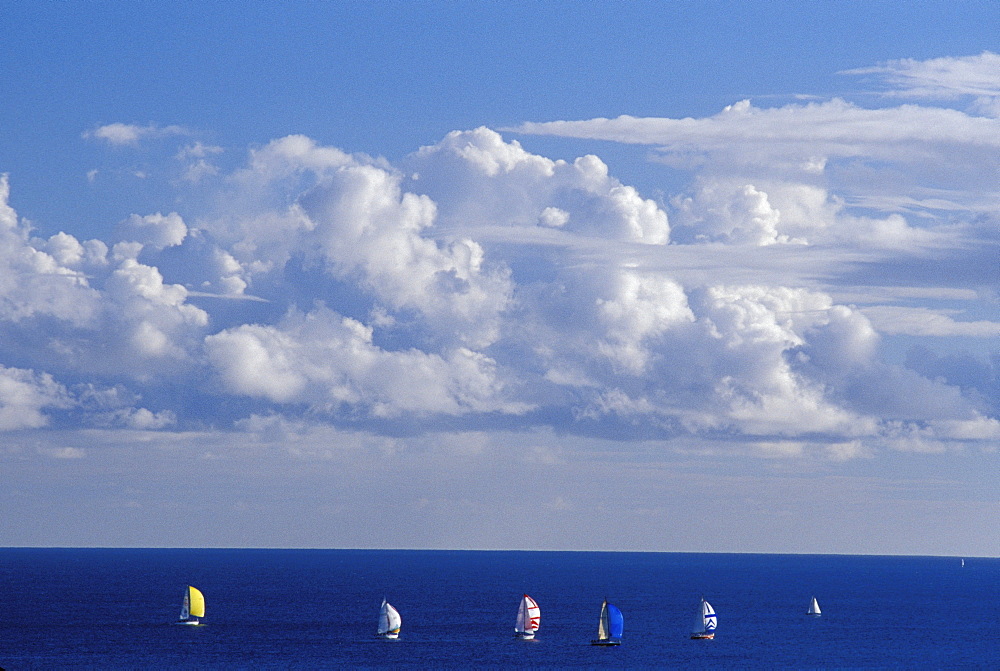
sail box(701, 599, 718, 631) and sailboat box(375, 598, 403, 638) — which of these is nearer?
sailboat box(375, 598, 403, 638)

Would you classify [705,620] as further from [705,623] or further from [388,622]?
[388,622]

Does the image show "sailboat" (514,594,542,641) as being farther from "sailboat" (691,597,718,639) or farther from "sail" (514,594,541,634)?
"sailboat" (691,597,718,639)

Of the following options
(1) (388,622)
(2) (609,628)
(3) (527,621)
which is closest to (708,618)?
(2) (609,628)

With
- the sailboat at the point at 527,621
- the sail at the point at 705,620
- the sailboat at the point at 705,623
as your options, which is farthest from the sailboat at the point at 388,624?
the sail at the point at 705,620

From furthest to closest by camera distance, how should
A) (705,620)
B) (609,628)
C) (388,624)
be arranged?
(705,620)
(388,624)
(609,628)

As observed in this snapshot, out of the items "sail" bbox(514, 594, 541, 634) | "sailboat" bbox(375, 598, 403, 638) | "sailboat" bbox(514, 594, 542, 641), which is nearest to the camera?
"sailboat" bbox(375, 598, 403, 638)

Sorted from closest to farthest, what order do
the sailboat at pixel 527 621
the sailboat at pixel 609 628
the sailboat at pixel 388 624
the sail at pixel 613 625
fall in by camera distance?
the sail at pixel 613 625 → the sailboat at pixel 609 628 → the sailboat at pixel 388 624 → the sailboat at pixel 527 621

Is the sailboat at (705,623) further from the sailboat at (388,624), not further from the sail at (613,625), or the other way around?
the sailboat at (388,624)

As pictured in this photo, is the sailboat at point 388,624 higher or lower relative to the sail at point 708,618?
lower

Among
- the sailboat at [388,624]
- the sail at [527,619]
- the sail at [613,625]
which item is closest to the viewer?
the sail at [613,625]

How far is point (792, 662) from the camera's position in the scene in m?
168

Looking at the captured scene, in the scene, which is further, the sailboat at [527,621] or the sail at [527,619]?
the sail at [527,619]

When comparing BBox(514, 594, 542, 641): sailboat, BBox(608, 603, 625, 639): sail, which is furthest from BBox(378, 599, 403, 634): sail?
BBox(608, 603, 625, 639): sail

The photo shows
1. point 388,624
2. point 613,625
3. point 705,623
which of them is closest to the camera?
point 613,625
